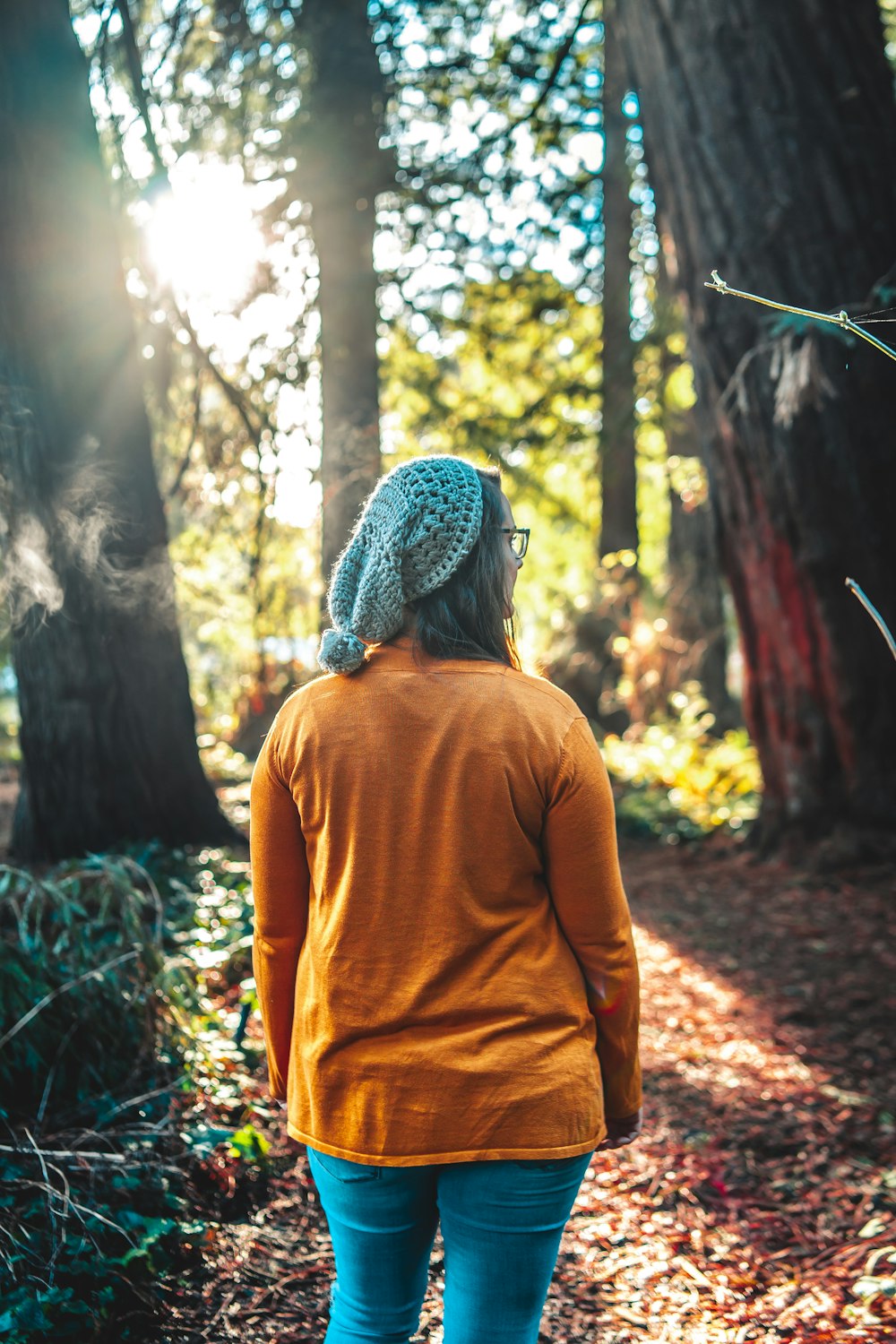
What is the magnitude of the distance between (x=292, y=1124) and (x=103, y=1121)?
1.50m

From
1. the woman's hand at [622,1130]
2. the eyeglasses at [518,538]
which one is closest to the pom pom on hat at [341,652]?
the eyeglasses at [518,538]

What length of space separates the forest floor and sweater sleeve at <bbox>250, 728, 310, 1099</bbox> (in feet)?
3.69

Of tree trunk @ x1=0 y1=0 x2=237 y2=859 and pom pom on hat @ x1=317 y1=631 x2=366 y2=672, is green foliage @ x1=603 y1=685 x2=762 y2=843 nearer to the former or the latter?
tree trunk @ x1=0 y1=0 x2=237 y2=859

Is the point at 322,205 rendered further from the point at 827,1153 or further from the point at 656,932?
the point at 827,1153

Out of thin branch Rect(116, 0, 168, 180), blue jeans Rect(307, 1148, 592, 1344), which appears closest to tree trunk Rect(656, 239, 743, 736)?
thin branch Rect(116, 0, 168, 180)

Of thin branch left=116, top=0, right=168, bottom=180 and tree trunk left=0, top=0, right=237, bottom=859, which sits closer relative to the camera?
thin branch left=116, top=0, right=168, bottom=180

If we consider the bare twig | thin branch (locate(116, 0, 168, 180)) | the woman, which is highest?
Result: thin branch (locate(116, 0, 168, 180))

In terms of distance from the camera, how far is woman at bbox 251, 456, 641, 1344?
1.50 metres

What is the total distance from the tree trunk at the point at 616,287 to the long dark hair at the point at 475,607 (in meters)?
8.62

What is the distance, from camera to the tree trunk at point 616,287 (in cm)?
980

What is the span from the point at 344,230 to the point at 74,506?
4.36 m

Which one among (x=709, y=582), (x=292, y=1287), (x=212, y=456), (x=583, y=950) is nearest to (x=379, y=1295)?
(x=583, y=950)

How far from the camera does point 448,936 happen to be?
1.52 metres

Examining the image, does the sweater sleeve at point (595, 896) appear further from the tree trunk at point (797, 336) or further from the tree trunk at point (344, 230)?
the tree trunk at point (344, 230)
